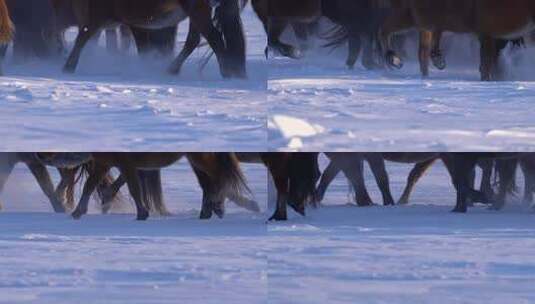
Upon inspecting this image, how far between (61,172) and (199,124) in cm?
49

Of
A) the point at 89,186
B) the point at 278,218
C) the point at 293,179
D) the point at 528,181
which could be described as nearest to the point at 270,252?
the point at 278,218

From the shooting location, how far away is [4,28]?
452cm

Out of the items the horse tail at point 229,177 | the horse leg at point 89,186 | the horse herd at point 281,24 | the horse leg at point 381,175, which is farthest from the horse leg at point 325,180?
the horse leg at point 89,186

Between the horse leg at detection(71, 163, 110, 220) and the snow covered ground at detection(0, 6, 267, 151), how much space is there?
17 centimetres

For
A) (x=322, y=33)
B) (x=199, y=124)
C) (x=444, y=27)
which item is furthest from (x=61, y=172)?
(x=444, y=27)

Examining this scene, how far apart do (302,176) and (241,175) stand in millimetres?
187

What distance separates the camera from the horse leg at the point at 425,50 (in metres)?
4.57

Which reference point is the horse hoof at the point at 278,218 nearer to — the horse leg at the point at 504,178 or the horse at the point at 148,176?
the horse at the point at 148,176

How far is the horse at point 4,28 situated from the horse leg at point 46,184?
325 millimetres

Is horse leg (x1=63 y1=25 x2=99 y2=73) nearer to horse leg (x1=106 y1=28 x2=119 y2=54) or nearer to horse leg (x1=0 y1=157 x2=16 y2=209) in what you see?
horse leg (x1=106 y1=28 x2=119 y2=54)

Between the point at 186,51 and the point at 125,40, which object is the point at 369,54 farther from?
the point at 125,40

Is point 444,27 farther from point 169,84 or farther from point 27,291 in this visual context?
point 27,291

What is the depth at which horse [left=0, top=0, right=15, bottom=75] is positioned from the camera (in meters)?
4.52

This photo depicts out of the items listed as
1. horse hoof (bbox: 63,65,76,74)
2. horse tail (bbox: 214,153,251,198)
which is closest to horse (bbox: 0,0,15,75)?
horse hoof (bbox: 63,65,76,74)
